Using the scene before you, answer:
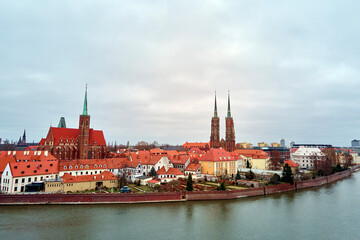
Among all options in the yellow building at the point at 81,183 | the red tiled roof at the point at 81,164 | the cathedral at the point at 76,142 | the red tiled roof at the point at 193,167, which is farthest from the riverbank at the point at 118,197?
the cathedral at the point at 76,142

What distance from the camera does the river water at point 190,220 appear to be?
89.4 ft

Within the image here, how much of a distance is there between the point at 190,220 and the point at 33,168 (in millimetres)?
30561

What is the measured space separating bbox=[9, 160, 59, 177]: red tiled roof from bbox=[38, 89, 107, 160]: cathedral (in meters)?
17.1

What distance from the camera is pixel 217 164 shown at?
59562 millimetres

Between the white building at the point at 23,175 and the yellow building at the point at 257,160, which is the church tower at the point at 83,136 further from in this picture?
the yellow building at the point at 257,160

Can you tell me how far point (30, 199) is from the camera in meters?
37.8

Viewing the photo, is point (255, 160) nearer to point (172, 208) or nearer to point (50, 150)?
point (172, 208)

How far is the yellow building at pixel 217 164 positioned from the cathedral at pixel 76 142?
31.4 m

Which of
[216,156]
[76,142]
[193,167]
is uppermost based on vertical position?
[76,142]

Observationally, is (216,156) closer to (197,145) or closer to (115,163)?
(115,163)

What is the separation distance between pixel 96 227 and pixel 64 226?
3820 millimetres

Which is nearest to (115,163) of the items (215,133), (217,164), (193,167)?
(193,167)

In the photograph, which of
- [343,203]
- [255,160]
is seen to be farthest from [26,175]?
[255,160]

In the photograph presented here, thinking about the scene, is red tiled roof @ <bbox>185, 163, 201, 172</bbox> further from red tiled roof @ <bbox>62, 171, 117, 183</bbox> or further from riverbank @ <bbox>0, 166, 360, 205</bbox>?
red tiled roof @ <bbox>62, 171, 117, 183</bbox>
